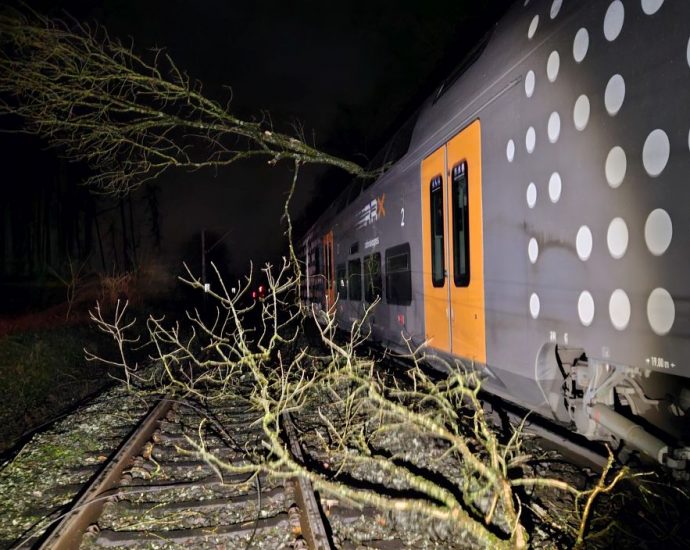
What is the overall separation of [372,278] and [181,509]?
586 cm

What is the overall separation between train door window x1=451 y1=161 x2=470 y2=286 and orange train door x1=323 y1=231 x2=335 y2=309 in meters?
7.64

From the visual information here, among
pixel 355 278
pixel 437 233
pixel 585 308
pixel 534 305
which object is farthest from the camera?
pixel 355 278

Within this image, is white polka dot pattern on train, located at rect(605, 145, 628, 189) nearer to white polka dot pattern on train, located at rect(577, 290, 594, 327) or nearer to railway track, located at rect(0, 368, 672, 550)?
white polka dot pattern on train, located at rect(577, 290, 594, 327)

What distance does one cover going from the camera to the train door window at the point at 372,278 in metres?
8.70

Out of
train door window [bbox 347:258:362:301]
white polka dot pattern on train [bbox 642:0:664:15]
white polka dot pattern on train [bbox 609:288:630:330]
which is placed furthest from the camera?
train door window [bbox 347:258:362:301]

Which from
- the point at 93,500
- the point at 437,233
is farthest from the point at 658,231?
the point at 93,500

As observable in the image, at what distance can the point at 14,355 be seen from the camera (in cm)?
1125

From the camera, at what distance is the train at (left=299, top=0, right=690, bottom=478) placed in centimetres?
262

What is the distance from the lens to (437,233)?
6.04 meters

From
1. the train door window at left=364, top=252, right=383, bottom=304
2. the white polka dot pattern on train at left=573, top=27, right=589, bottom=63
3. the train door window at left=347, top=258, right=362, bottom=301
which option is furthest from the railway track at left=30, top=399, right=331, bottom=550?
the train door window at left=347, top=258, right=362, bottom=301

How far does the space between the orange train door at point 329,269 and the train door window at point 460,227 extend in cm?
764

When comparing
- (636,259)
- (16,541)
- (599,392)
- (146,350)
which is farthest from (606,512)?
(146,350)

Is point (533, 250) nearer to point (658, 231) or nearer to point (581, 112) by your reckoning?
point (581, 112)

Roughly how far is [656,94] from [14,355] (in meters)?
12.9
